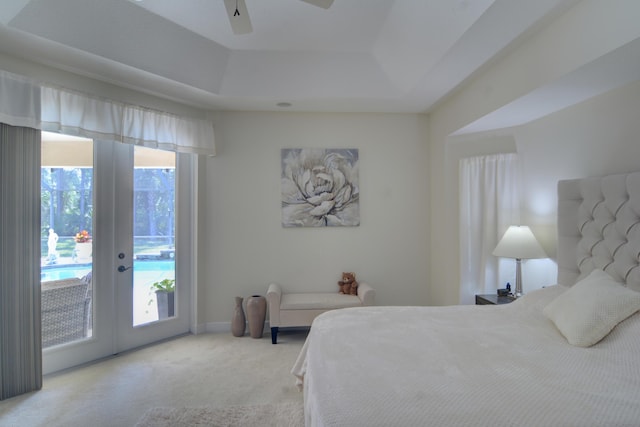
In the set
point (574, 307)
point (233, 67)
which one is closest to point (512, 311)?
point (574, 307)

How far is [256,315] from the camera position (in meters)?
3.81

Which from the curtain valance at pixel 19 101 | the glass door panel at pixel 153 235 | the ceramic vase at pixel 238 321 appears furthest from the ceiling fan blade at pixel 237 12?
the ceramic vase at pixel 238 321

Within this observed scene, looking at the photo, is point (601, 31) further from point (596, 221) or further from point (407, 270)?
point (407, 270)

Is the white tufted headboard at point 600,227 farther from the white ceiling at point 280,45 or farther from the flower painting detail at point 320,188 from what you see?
the flower painting detail at point 320,188

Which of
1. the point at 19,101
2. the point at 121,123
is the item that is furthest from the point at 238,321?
the point at 19,101

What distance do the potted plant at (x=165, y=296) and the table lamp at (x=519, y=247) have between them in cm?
329

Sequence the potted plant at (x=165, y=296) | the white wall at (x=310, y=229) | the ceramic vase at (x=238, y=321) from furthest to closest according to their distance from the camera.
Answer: the white wall at (x=310, y=229)
the ceramic vase at (x=238, y=321)
the potted plant at (x=165, y=296)

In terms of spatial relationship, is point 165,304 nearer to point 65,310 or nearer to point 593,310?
point 65,310

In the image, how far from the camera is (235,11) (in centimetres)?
200

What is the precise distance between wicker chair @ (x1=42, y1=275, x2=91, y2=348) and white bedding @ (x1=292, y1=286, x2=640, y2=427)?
2.31 metres

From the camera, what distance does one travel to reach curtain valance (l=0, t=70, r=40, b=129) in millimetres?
2496

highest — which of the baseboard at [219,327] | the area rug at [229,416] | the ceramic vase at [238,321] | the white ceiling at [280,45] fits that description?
the white ceiling at [280,45]

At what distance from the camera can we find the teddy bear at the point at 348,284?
4.01 meters

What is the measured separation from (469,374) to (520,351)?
44 centimetres
